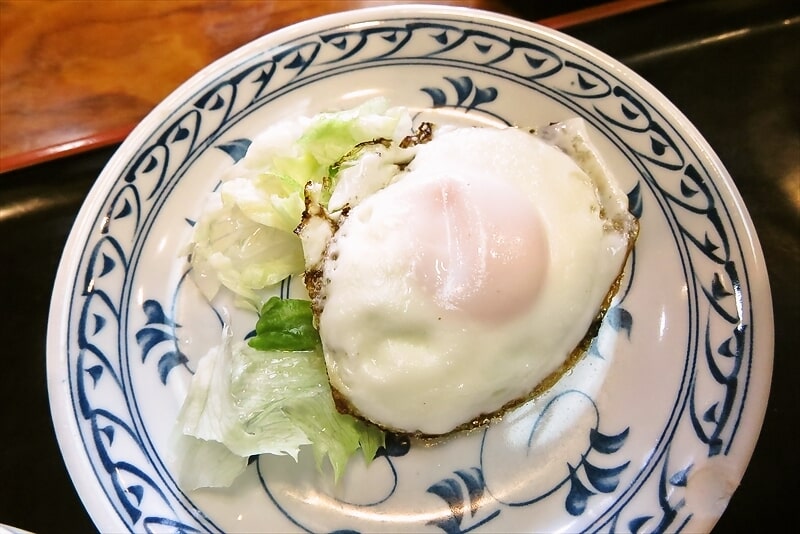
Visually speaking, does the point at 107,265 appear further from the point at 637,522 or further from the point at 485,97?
the point at 637,522

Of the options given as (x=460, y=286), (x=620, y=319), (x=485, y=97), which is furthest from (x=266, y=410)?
(x=485, y=97)

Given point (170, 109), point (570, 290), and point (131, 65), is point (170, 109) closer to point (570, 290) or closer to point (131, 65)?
point (131, 65)

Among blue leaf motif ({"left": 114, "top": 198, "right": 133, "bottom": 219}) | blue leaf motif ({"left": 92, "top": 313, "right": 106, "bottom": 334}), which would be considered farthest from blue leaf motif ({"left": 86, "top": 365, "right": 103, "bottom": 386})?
blue leaf motif ({"left": 114, "top": 198, "right": 133, "bottom": 219})

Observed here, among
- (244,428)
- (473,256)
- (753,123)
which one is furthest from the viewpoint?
(753,123)

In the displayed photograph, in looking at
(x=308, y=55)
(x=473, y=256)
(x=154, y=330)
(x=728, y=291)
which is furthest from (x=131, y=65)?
(x=728, y=291)

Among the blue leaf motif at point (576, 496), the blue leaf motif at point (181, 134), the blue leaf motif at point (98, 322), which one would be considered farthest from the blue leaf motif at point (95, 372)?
the blue leaf motif at point (576, 496)

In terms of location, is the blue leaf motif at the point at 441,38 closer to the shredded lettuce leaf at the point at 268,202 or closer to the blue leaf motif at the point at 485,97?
the blue leaf motif at the point at 485,97
